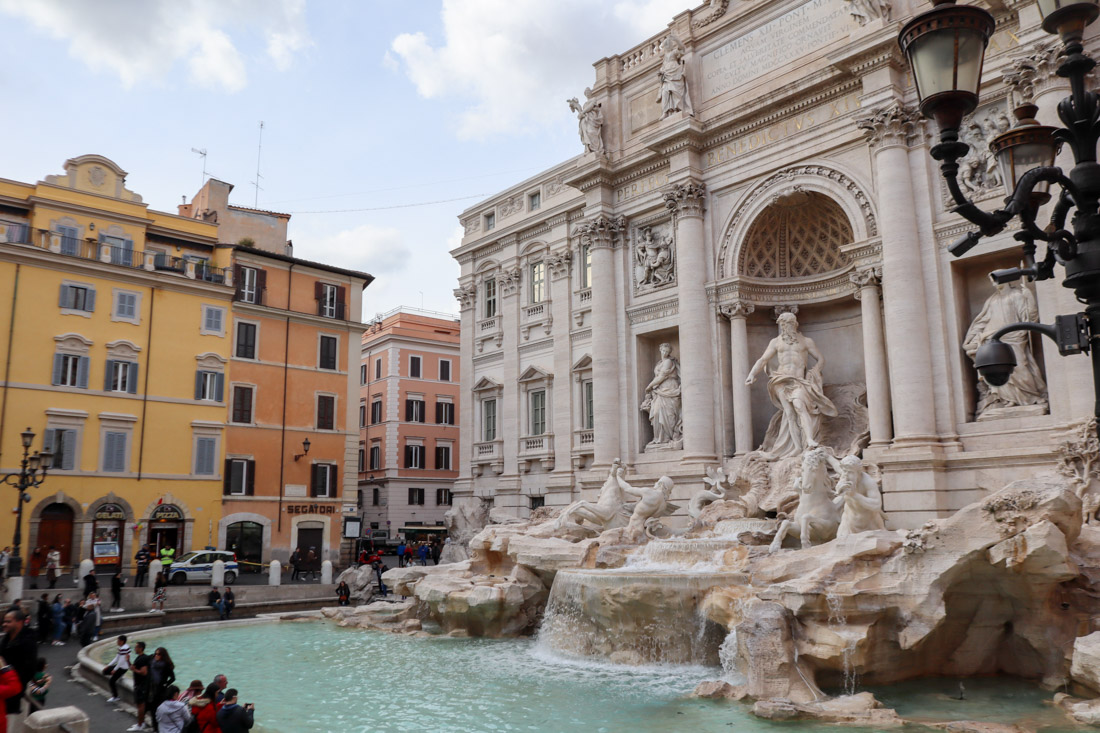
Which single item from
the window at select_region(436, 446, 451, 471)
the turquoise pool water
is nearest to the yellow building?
the turquoise pool water

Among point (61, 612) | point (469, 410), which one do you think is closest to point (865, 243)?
point (469, 410)

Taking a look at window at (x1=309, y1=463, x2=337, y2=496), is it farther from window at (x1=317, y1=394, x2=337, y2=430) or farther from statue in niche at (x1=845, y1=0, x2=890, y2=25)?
statue in niche at (x1=845, y1=0, x2=890, y2=25)

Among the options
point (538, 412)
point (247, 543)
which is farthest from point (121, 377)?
point (538, 412)

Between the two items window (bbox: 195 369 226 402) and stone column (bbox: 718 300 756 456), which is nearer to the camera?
stone column (bbox: 718 300 756 456)

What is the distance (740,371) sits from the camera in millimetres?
→ 21547

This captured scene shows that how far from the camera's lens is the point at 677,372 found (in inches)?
920

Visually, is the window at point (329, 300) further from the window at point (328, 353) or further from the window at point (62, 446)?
the window at point (62, 446)

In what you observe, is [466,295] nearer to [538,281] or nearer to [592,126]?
[538,281]

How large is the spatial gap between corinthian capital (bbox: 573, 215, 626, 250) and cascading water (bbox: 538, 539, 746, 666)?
1236cm

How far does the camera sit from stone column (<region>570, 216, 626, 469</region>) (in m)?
24.0

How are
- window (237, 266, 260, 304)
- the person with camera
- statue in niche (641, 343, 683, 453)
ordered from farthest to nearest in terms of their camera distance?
window (237, 266, 260, 304), statue in niche (641, 343, 683, 453), the person with camera

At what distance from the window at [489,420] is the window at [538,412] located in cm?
219

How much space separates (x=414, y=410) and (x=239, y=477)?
14902 millimetres

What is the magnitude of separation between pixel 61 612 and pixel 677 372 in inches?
629
